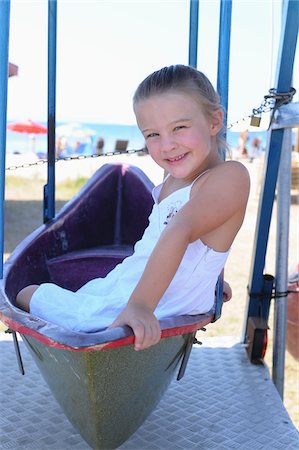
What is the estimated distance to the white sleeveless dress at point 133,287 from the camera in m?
1.40

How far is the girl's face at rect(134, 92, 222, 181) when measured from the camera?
4.41 ft

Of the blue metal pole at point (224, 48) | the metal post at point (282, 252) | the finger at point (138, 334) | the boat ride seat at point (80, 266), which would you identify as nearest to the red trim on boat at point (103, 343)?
Answer: the finger at point (138, 334)

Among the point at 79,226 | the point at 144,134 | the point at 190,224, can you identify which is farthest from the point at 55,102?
the point at 190,224

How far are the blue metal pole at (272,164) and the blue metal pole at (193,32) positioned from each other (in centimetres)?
32

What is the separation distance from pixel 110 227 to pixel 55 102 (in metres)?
0.69

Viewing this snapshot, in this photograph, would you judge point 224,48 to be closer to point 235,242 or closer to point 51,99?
point 51,99

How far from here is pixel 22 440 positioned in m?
1.69

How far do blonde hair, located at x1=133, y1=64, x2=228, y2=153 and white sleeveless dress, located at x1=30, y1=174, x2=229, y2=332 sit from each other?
0.66ft

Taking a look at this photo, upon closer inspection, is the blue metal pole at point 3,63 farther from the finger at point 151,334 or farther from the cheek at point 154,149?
the finger at point 151,334

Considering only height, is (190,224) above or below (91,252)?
above

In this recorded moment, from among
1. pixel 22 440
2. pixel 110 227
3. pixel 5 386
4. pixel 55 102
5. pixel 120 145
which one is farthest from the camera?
pixel 120 145

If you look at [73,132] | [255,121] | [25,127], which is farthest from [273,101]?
[73,132]

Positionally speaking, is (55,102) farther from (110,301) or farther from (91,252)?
(110,301)

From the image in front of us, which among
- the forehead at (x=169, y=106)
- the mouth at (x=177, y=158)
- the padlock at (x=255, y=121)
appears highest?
the forehead at (x=169, y=106)
